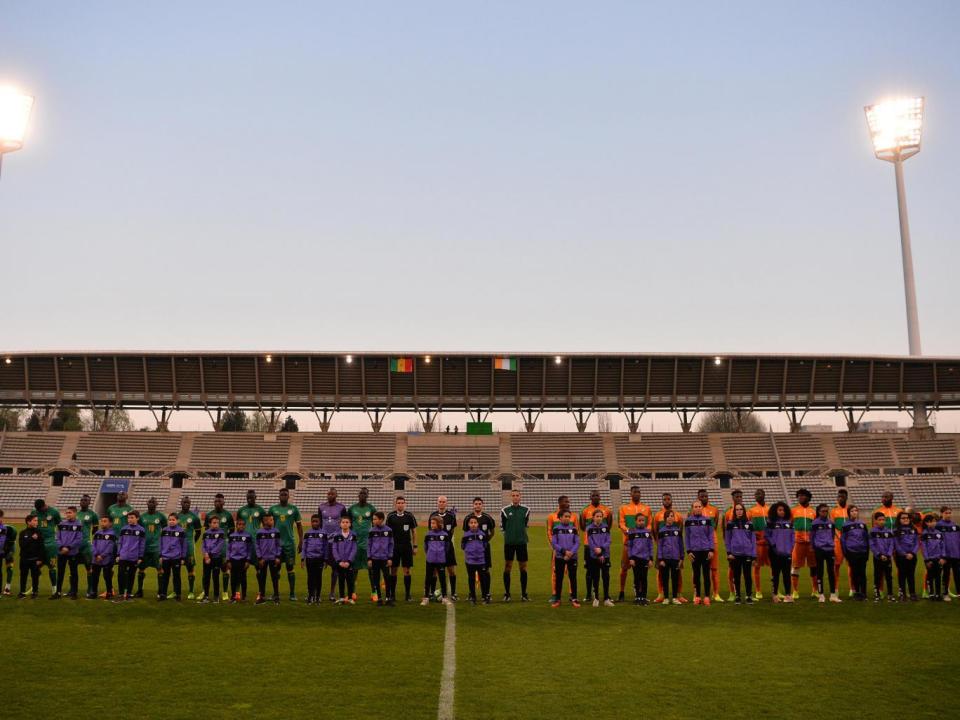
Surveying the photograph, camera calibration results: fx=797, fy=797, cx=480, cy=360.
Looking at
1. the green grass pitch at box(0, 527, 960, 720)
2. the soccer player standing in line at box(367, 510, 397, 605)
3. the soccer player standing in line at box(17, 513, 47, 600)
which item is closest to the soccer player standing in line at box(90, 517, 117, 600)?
the green grass pitch at box(0, 527, 960, 720)

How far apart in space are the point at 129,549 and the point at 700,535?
35.1 ft

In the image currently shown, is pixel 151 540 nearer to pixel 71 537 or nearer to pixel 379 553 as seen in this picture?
pixel 71 537

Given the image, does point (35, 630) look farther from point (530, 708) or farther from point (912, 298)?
point (912, 298)

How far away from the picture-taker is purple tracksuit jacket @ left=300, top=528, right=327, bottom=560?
1480cm

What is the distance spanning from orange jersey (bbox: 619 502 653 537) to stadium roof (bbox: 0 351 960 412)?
38.6m

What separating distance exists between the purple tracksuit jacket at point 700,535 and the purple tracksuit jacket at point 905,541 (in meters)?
3.60

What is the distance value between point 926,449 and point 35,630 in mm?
57855

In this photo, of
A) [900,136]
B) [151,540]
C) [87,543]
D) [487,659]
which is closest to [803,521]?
[487,659]

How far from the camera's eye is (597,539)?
14.6 m

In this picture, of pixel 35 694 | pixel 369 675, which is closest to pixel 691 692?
pixel 369 675

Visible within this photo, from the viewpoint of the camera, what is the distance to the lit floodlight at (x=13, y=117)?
1927cm

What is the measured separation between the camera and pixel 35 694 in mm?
8117

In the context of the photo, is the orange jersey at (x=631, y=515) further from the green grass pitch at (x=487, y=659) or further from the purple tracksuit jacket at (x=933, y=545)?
the purple tracksuit jacket at (x=933, y=545)

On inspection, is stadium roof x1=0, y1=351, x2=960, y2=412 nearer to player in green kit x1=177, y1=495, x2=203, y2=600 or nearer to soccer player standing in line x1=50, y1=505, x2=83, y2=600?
player in green kit x1=177, y1=495, x2=203, y2=600
